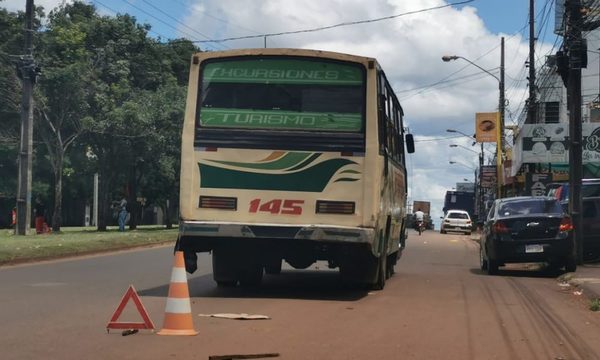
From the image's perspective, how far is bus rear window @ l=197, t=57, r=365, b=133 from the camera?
37.5ft

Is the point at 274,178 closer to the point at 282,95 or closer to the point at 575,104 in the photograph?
the point at 282,95

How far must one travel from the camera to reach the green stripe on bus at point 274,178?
1124cm

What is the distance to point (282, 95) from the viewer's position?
1157 cm

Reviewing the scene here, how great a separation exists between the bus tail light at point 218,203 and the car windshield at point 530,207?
7.35 metres

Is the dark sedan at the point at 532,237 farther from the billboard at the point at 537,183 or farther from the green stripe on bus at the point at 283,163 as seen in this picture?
the billboard at the point at 537,183

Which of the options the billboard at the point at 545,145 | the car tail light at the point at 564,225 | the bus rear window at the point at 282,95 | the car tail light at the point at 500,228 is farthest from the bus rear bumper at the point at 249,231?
the billboard at the point at 545,145

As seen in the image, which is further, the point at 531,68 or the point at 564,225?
the point at 531,68

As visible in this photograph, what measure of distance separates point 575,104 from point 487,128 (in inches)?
933

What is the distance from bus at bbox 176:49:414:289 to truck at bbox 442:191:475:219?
68.0m

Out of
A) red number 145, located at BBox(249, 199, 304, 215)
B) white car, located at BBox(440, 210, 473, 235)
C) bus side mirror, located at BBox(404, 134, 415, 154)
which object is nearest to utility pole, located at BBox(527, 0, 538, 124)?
bus side mirror, located at BBox(404, 134, 415, 154)

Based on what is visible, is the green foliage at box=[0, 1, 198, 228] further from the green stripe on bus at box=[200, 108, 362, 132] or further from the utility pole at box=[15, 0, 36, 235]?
the green stripe on bus at box=[200, 108, 362, 132]

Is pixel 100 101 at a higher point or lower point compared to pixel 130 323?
higher

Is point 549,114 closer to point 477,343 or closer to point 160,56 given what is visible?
point 160,56

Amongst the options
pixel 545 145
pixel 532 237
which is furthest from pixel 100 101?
pixel 532 237
